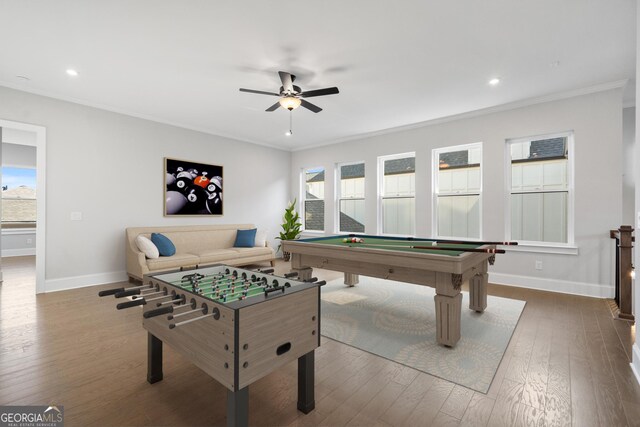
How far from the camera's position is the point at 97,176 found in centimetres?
438

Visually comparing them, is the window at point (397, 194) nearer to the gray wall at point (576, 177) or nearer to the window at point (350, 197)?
the gray wall at point (576, 177)

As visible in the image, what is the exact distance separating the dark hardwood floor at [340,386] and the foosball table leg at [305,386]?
51 mm

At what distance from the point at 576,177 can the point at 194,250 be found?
604cm

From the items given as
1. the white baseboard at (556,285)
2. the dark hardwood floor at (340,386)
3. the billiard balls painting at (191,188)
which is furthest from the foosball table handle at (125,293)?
the white baseboard at (556,285)

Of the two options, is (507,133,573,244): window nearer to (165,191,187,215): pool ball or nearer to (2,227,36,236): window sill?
(165,191,187,215): pool ball

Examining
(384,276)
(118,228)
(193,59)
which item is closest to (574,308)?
(384,276)

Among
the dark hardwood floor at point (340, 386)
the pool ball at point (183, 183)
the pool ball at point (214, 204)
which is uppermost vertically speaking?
the pool ball at point (183, 183)

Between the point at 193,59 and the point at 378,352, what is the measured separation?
3409mm

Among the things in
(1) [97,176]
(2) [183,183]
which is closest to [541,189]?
(2) [183,183]


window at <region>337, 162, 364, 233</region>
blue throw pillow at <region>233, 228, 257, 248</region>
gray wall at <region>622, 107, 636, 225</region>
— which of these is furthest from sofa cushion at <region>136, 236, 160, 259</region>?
gray wall at <region>622, 107, 636, 225</region>

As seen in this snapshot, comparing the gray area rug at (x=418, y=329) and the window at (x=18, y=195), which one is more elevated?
the window at (x=18, y=195)

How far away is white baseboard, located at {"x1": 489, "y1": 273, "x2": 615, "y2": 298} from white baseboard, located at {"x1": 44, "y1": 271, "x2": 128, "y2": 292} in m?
6.02

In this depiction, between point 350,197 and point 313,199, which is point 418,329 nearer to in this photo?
point 350,197

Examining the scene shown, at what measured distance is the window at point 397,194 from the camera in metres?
5.52
